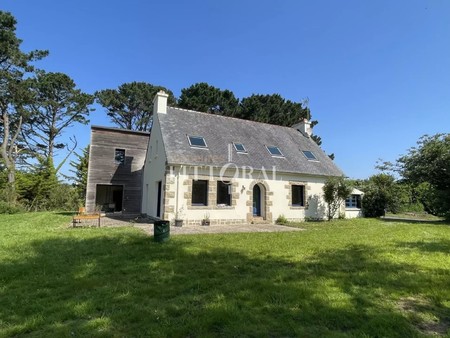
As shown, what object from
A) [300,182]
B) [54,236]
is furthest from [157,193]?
[300,182]

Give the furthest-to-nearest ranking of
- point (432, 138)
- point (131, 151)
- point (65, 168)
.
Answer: point (65, 168) < point (131, 151) < point (432, 138)

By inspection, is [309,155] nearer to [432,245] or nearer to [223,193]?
[223,193]

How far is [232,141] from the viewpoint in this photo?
601 inches

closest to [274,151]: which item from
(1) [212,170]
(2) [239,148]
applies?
(2) [239,148]

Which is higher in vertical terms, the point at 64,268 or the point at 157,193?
the point at 157,193

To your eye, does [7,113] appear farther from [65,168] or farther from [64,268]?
[64,268]

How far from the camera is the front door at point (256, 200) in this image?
14.5 m

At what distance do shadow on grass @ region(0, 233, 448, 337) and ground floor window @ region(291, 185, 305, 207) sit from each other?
9.00 metres

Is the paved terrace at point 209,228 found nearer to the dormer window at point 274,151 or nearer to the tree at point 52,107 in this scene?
the dormer window at point 274,151

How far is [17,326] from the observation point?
10.2 ft

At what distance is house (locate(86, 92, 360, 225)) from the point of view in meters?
12.7

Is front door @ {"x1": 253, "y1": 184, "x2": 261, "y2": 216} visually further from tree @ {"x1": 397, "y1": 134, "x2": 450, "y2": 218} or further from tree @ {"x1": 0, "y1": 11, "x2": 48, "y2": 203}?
tree @ {"x1": 0, "y1": 11, "x2": 48, "y2": 203}

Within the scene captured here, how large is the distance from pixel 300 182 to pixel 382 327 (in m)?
12.7

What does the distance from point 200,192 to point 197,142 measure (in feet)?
8.40
